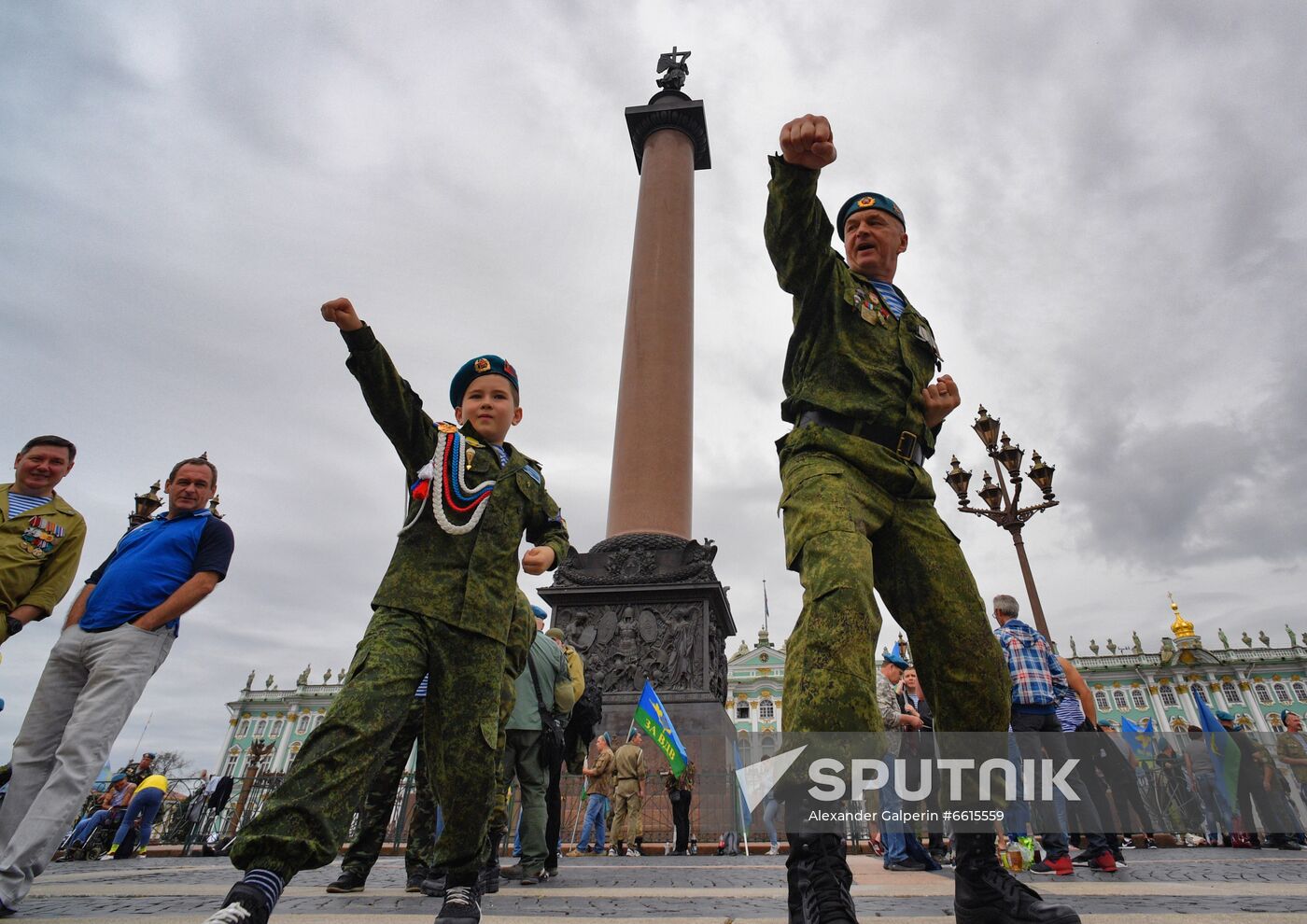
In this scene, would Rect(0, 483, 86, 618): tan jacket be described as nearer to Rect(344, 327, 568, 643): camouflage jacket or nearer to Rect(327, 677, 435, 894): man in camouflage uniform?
Rect(327, 677, 435, 894): man in camouflage uniform

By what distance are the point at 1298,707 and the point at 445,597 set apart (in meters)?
95.3

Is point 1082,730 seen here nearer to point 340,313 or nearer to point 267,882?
point 267,882

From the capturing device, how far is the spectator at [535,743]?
5.24 meters

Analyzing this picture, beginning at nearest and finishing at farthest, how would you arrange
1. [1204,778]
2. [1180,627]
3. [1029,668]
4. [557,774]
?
[1029,668] < [557,774] < [1204,778] < [1180,627]

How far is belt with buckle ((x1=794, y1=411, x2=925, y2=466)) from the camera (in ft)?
8.51

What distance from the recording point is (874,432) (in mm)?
2598

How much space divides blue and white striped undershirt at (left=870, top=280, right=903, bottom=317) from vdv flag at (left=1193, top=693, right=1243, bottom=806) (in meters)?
11.2

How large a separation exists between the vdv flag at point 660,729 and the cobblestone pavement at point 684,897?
330 cm

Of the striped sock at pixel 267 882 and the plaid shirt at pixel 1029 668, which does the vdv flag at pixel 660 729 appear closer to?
the plaid shirt at pixel 1029 668

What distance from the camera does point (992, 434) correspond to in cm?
Result: 1349

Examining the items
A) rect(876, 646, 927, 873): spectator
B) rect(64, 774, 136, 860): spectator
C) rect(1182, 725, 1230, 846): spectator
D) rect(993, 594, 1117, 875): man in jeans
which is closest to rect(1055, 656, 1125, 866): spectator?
rect(993, 594, 1117, 875): man in jeans

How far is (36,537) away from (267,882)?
11.5 ft

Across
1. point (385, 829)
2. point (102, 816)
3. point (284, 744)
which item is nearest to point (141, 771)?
point (102, 816)

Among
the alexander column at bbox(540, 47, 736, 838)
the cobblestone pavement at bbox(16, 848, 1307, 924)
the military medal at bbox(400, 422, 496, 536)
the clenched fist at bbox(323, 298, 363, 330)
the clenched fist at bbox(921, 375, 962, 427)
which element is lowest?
the cobblestone pavement at bbox(16, 848, 1307, 924)
